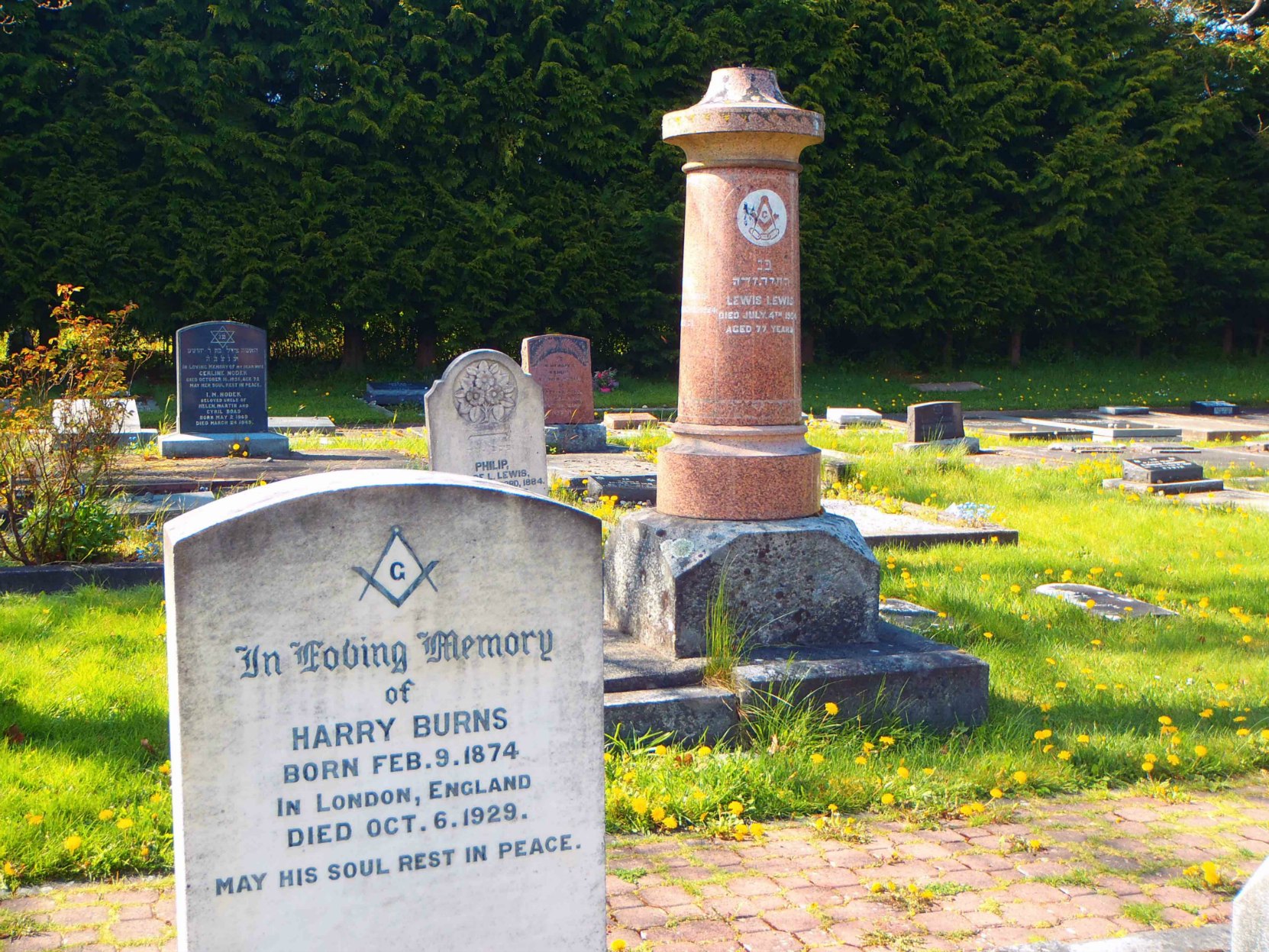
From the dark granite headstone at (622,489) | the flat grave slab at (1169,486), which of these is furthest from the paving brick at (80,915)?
the flat grave slab at (1169,486)

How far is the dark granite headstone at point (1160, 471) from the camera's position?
1155 cm

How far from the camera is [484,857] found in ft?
8.52

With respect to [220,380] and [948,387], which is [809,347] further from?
[220,380]

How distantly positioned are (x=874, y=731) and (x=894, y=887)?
1302 mm

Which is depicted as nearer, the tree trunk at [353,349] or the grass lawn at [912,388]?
the grass lawn at [912,388]

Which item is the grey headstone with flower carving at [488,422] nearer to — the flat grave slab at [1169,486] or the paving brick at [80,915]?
the paving brick at [80,915]

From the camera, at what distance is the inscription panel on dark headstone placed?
12.5m

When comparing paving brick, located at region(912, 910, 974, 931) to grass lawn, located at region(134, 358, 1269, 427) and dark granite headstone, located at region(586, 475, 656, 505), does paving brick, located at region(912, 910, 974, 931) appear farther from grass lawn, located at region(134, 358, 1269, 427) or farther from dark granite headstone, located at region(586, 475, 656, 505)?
grass lawn, located at region(134, 358, 1269, 427)

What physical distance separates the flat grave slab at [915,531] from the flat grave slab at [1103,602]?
125cm

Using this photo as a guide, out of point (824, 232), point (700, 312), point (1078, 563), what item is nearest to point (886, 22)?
point (824, 232)

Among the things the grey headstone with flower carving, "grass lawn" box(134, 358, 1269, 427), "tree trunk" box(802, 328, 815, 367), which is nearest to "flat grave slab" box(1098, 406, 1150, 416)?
"grass lawn" box(134, 358, 1269, 427)

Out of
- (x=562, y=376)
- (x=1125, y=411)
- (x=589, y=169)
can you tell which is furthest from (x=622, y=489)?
(x=589, y=169)

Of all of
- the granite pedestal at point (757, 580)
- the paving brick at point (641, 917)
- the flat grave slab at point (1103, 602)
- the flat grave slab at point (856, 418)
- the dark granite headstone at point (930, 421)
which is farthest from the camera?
the flat grave slab at point (856, 418)

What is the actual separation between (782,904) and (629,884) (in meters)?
0.44
